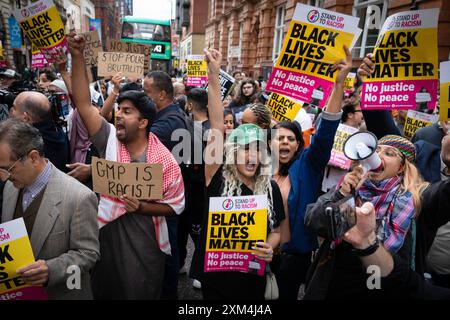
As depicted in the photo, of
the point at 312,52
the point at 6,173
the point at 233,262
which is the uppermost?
the point at 312,52

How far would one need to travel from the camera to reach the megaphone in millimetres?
1563

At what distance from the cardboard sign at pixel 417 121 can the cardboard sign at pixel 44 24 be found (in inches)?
172

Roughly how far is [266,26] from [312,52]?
51.8 ft

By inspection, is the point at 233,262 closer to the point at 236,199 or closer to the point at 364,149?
the point at 236,199

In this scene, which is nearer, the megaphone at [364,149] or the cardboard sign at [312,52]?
the megaphone at [364,149]

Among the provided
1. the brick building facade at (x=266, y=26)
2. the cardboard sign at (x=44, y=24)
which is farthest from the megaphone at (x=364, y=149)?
the brick building facade at (x=266, y=26)

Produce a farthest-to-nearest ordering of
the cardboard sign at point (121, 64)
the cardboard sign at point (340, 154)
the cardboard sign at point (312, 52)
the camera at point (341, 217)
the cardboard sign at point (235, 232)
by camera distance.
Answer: the cardboard sign at point (121, 64) → the cardboard sign at point (340, 154) → the cardboard sign at point (312, 52) → the cardboard sign at point (235, 232) → the camera at point (341, 217)

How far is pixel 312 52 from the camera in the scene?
325 cm

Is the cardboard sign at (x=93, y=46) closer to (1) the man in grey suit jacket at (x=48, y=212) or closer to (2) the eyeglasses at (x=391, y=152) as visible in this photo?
(1) the man in grey suit jacket at (x=48, y=212)

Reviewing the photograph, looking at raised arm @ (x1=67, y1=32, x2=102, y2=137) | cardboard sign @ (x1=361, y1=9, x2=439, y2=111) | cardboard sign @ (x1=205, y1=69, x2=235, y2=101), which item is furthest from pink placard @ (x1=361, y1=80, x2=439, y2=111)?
cardboard sign @ (x1=205, y1=69, x2=235, y2=101)

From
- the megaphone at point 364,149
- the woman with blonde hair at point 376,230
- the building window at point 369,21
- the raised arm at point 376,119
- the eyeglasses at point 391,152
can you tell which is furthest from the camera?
the building window at point 369,21

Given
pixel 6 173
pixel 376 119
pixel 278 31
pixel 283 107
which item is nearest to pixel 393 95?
pixel 376 119

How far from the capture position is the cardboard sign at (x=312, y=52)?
3070mm
